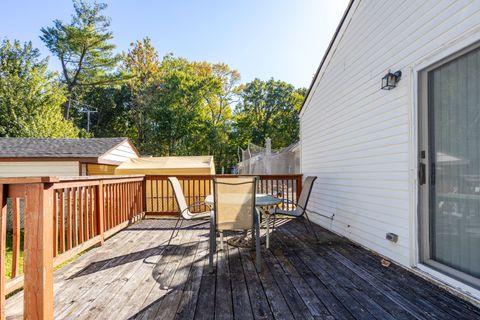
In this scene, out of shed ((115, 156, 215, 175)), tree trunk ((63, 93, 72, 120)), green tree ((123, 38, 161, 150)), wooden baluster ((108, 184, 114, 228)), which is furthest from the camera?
green tree ((123, 38, 161, 150))

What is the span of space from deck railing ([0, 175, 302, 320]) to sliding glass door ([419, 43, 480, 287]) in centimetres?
298

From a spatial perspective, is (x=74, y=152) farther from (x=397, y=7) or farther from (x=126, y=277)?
(x=397, y=7)

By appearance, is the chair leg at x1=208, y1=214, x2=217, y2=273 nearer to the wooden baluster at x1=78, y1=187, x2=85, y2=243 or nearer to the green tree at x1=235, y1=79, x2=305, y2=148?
the wooden baluster at x1=78, y1=187, x2=85, y2=243

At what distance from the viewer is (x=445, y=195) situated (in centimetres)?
242

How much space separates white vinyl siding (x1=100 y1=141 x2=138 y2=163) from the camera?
30.2 ft

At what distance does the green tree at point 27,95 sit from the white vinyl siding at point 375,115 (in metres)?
14.7

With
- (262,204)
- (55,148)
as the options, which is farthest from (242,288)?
(55,148)

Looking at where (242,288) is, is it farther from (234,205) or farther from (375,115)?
(375,115)

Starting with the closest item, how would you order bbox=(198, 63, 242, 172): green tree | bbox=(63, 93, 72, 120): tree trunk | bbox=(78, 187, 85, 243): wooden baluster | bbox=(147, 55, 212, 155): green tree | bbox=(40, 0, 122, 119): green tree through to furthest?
1. bbox=(78, 187, 85, 243): wooden baluster
2. bbox=(40, 0, 122, 119): green tree
3. bbox=(63, 93, 72, 120): tree trunk
4. bbox=(147, 55, 212, 155): green tree
5. bbox=(198, 63, 242, 172): green tree

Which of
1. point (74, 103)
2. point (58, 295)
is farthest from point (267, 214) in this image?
point (74, 103)

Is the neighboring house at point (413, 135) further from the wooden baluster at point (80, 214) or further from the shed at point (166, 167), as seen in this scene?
the shed at point (166, 167)

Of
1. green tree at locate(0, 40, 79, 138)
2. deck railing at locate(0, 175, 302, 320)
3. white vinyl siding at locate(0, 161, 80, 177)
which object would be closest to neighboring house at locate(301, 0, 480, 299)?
deck railing at locate(0, 175, 302, 320)

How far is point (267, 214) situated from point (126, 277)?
1.80 m

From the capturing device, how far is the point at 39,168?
853 centimetres
